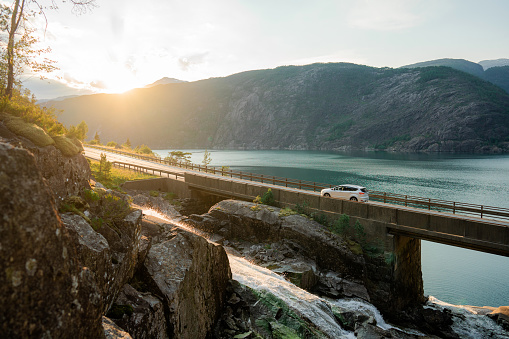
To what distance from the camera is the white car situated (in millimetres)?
23953

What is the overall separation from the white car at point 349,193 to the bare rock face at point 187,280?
14.7 metres

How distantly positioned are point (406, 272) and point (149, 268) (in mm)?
Result: 20385

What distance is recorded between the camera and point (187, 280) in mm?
10664

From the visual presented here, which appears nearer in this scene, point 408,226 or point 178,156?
point 408,226

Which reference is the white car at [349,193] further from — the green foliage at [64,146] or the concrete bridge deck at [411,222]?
the green foliage at [64,146]

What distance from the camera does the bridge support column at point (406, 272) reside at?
2119cm

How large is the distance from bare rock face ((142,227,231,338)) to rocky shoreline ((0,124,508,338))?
40 mm

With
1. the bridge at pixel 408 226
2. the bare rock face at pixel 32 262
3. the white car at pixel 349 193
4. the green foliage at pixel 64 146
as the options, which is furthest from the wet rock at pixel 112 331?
the white car at pixel 349 193

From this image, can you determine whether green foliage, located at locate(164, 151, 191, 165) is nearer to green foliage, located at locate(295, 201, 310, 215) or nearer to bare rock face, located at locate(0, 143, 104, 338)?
green foliage, located at locate(295, 201, 310, 215)

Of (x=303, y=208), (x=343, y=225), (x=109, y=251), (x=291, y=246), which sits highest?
(x=109, y=251)

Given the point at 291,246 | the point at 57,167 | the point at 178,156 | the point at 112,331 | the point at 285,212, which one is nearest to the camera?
the point at 112,331

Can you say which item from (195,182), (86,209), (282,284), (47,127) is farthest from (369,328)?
(195,182)

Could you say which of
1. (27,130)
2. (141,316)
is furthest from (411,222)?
(27,130)

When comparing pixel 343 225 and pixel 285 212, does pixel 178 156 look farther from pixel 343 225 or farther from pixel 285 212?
pixel 343 225
